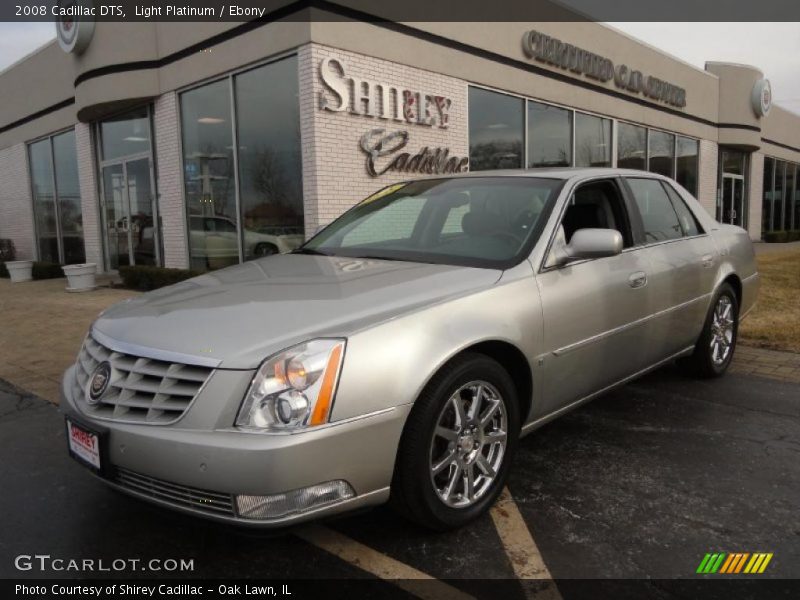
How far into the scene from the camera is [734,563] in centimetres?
255

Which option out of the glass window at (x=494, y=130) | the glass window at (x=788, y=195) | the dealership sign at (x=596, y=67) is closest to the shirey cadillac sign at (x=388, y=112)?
the glass window at (x=494, y=130)

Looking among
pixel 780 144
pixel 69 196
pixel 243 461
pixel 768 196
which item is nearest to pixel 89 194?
pixel 69 196

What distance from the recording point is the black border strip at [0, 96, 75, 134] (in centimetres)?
1539

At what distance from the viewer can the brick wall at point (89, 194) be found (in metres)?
14.6

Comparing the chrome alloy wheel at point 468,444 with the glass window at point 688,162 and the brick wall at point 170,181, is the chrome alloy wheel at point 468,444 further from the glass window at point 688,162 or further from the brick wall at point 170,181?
the glass window at point 688,162

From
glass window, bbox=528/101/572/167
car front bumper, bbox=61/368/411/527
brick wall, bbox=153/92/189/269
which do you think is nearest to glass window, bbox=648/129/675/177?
glass window, bbox=528/101/572/167

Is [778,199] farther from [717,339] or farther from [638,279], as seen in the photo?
[638,279]

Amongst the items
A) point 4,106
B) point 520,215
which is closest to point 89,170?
point 4,106

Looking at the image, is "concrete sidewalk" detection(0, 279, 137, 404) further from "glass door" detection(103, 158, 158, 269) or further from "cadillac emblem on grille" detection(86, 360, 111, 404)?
"cadillac emblem on grille" detection(86, 360, 111, 404)

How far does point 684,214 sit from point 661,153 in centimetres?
1517

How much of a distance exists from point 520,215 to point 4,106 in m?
19.9

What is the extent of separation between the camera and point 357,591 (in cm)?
240

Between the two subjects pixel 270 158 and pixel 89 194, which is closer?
pixel 270 158

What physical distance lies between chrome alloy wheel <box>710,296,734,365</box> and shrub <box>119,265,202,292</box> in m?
7.87
